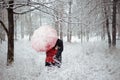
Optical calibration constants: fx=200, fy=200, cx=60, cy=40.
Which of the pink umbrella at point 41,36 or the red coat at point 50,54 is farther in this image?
the red coat at point 50,54

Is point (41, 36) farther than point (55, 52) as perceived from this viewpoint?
No

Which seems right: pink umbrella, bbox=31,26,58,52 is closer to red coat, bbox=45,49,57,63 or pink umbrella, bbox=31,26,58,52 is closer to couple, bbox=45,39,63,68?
couple, bbox=45,39,63,68

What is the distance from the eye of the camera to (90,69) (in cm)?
996

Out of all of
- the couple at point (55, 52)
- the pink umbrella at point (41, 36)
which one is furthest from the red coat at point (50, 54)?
the pink umbrella at point (41, 36)

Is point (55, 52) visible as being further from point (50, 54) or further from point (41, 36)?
point (41, 36)

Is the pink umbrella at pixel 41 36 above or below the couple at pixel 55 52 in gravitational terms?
above

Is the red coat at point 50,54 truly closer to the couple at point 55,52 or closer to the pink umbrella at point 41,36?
the couple at point 55,52

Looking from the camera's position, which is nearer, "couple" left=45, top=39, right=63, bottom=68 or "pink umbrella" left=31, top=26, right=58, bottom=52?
"pink umbrella" left=31, top=26, right=58, bottom=52

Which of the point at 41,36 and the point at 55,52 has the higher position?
the point at 41,36

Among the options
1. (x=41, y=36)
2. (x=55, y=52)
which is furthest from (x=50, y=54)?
(x=41, y=36)

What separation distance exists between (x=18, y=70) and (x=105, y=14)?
1084 cm

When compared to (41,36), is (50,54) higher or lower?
lower

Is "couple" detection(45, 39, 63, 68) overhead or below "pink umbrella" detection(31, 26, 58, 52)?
below

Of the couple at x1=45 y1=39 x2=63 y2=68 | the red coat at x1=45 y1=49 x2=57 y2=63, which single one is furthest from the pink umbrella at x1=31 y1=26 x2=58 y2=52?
the red coat at x1=45 y1=49 x2=57 y2=63
